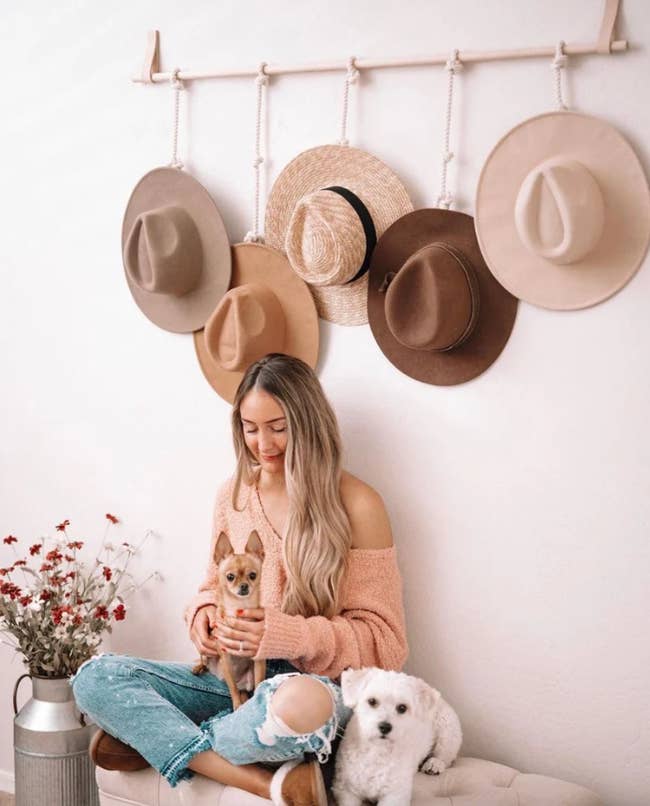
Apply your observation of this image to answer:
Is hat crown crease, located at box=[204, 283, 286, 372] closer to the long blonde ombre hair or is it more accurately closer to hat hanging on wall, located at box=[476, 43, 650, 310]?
the long blonde ombre hair

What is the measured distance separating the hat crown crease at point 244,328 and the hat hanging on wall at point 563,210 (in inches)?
24.7

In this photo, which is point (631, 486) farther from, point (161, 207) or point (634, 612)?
point (161, 207)

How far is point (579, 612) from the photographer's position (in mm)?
2559

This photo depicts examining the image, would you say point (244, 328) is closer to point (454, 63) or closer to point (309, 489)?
point (309, 489)

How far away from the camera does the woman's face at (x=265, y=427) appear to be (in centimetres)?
268

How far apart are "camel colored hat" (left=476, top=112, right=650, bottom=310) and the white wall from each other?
7 centimetres

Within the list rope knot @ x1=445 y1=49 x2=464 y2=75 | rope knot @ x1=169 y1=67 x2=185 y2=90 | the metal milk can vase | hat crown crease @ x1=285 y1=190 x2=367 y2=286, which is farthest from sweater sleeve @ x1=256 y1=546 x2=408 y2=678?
rope knot @ x1=169 y1=67 x2=185 y2=90

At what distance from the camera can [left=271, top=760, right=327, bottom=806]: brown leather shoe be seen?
2.26 metres

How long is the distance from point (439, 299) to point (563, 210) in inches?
14.1

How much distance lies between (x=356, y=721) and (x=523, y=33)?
163cm

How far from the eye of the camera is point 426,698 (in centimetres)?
235

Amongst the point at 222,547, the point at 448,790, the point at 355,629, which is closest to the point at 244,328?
the point at 222,547

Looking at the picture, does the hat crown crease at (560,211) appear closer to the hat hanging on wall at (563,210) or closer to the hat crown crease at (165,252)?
the hat hanging on wall at (563,210)

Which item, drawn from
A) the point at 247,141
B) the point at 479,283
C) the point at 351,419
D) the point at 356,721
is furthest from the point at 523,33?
the point at 356,721
